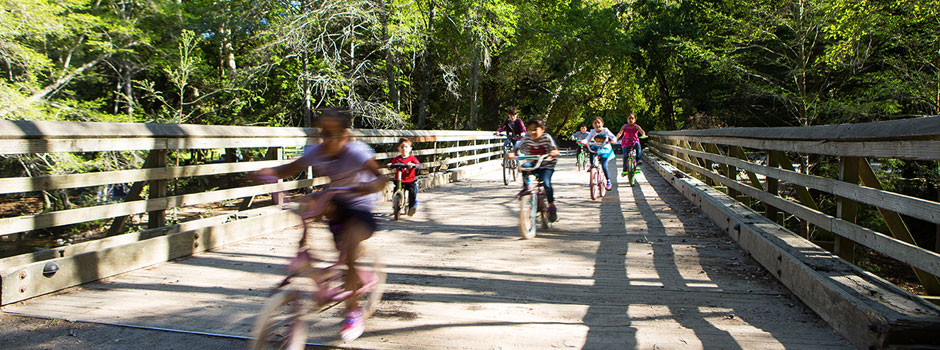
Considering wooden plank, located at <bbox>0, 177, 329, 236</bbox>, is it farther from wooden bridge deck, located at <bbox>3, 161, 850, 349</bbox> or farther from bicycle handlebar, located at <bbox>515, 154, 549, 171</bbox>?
bicycle handlebar, located at <bbox>515, 154, 549, 171</bbox>

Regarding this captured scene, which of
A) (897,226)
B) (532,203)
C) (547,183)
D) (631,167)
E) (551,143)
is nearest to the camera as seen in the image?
(897,226)

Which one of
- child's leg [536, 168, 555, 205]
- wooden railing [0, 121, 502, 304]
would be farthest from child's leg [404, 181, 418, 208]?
child's leg [536, 168, 555, 205]

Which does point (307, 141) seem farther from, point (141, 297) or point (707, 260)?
point (707, 260)

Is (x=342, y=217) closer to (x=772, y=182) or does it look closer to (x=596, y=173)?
(x=772, y=182)

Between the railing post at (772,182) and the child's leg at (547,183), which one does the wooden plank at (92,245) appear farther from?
the railing post at (772,182)

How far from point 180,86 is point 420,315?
15.7m

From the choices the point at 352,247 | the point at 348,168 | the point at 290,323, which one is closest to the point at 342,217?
the point at 352,247

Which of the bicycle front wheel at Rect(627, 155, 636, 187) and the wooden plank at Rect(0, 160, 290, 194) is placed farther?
the bicycle front wheel at Rect(627, 155, 636, 187)

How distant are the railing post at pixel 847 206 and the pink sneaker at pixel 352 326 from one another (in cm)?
353

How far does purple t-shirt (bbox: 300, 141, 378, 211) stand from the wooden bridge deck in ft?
2.64

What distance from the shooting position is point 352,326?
3.58 metres

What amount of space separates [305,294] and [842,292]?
311 centimetres

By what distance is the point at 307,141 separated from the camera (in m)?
8.43

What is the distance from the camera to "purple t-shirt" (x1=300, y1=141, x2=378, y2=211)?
365 centimetres
